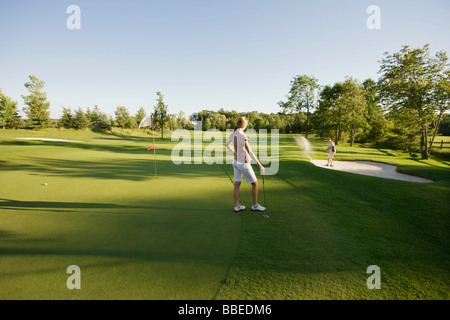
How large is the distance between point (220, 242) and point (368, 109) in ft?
148

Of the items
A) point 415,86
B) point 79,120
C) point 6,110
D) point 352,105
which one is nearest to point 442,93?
point 415,86

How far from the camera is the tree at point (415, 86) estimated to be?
16464mm

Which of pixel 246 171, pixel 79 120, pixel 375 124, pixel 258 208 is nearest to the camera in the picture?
pixel 246 171

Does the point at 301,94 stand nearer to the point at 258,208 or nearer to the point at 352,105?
the point at 352,105

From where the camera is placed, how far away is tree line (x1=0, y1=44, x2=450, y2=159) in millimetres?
16719

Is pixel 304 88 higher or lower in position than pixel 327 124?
higher

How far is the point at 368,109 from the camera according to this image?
37062 millimetres

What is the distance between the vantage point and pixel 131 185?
25.0 feet

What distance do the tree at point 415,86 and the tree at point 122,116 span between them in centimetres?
6339

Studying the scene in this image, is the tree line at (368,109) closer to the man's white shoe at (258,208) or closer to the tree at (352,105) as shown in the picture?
the tree at (352,105)
